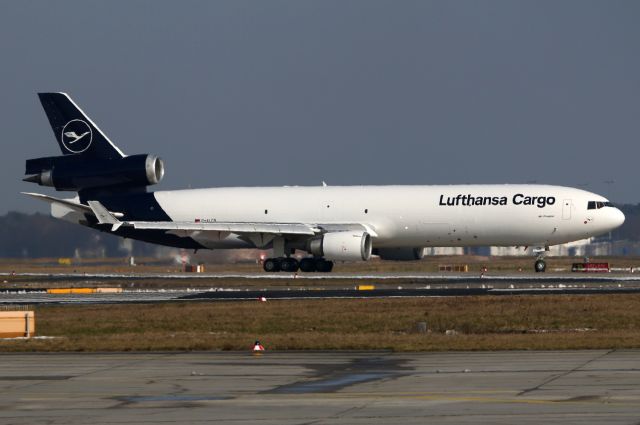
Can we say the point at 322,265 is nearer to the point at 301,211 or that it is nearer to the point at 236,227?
the point at 301,211

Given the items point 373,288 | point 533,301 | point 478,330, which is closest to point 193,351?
point 478,330

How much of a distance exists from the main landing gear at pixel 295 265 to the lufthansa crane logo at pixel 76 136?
43.4 feet

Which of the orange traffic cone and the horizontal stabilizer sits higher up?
the horizontal stabilizer

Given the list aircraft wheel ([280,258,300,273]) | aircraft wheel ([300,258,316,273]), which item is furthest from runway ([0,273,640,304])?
aircraft wheel ([300,258,316,273])

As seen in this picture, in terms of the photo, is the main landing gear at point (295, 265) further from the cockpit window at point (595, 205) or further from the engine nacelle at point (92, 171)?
the cockpit window at point (595, 205)

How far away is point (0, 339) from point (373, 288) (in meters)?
23.2

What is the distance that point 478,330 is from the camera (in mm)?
33938

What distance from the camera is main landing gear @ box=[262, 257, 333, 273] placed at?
68312 mm

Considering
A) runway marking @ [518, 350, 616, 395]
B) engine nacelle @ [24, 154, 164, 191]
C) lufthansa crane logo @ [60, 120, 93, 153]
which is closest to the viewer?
runway marking @ [518, 350, 616, 395]

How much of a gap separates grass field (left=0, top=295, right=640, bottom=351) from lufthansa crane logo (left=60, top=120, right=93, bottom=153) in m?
28.2

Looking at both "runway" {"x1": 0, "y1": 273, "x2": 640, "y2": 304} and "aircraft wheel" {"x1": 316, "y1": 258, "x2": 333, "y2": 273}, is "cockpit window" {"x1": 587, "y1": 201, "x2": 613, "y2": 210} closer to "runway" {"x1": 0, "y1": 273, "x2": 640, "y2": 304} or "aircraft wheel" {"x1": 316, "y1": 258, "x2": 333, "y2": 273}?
"runway" {"x1": 0, "y1": 273, "x2": 640, "y2": 304}

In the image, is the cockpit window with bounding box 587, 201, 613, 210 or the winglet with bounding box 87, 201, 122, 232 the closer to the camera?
the cockpit window with bounding box 587, 201, 613, 210

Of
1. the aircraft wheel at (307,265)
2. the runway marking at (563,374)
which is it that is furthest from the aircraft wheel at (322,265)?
the runway marking at (563,374)

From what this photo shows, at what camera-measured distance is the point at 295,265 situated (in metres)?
68.3
